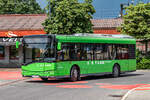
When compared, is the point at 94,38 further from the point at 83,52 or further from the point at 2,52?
the point at 2,52

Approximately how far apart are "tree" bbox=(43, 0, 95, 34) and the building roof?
5.11 meters

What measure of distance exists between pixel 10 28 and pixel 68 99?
28.3 meters

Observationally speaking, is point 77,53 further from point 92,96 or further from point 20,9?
point 20,9

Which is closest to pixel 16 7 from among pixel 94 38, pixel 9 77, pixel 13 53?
pixel 13 53

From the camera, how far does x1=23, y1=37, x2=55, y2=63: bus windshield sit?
67.0ft

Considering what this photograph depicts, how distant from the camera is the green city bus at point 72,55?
20469 mm

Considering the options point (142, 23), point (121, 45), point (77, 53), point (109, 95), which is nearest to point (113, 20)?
point (142, 23)

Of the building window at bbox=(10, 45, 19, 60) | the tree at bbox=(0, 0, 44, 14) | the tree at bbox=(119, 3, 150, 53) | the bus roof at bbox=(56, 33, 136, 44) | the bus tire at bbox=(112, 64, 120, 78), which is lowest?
the bus tire at bbox=(112, 64, 120, 78)

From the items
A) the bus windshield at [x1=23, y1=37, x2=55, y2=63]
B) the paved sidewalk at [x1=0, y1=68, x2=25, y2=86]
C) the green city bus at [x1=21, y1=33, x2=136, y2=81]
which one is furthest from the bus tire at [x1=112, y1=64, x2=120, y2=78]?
the bus windshield at [x1=23, y1=37, x2=55, y2=63]

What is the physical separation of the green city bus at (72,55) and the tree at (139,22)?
1099 cm

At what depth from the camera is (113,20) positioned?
46562 mm

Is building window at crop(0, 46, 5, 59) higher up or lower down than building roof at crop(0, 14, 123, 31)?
lower down

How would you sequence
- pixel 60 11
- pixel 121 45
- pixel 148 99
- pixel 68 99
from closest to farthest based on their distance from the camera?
1. pixel 148 99
2. pixel 68 99
3. pixel 121 45
4. pixel 60 11

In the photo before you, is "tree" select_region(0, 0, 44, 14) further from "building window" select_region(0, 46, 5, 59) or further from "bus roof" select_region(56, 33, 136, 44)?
"bus roof" select_region(56, 33, 136, 44)
